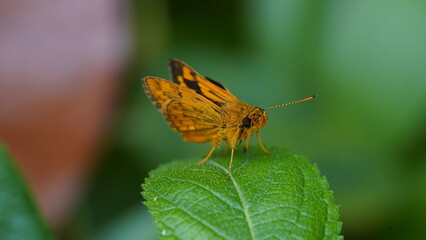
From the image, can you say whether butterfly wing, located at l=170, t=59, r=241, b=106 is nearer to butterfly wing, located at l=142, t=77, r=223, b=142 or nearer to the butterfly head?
butterfly wing, located at l=142, t=77, r=223, b=142

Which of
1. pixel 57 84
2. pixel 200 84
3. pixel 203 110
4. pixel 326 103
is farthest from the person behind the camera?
pixel 57 84

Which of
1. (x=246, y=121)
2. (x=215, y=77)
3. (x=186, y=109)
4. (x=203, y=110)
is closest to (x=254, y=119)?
(x=246, y=121)

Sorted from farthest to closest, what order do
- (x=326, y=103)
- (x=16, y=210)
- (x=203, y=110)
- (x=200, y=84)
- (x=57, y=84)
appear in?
(x=57, y=84), (x=326, y=103), (x=200, y=84), (x=203, y=110), (x=16, y=210)

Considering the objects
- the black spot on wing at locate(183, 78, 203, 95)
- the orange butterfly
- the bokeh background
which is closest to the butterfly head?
the orange butterfly

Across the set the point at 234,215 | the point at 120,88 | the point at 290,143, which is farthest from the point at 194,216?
the point at 120,88

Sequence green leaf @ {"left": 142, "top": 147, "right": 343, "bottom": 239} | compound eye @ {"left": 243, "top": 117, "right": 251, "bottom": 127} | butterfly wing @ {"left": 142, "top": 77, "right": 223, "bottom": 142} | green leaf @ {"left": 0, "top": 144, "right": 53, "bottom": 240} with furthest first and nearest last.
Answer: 1. butterfly wing @ {"left": 142, "top": 77, "right": 223, "bottom": 142}
2. compound eye @ {"left": 243, "top": 117, "right": 251, "bottom": 127}
3. green leaf @ {"left": 0, "top": 144, "right": 53, "bottom": 240}
4. green leaf @ {"left": 142, "top": 147, "right": 343, "bottom": 239}

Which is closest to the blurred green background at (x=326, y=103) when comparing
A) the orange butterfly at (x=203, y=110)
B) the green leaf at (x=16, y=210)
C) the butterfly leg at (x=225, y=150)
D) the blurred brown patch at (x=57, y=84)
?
the blurred brown patch at (x=57, y=84)

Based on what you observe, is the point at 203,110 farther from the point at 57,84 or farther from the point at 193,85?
the point at 57,84

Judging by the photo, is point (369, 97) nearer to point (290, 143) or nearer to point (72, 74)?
point (290, 143)
